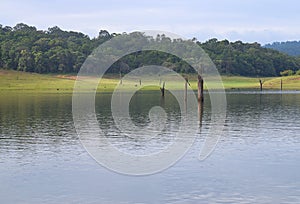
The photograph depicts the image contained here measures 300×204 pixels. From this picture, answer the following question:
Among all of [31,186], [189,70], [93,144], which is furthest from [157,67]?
[31,186]

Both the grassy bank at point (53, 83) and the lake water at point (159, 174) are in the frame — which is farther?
the grassy bank at point (53, 83)

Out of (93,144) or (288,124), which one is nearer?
(93,144)

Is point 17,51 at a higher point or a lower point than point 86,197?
higher

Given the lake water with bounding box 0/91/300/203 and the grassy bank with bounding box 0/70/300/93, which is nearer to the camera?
the lake water with bounding box 0/91/300/203

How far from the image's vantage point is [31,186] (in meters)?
25.8

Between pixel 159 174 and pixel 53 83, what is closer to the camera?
pixel 159 174

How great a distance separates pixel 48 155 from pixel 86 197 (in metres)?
10.3

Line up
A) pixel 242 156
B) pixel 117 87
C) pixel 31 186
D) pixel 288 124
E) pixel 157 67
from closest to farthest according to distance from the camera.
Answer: pixel 31 186 → pixel 242 156 → pixel 288 124 → pixel 117 87 → pixel 157 67

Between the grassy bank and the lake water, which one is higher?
the grassy bank

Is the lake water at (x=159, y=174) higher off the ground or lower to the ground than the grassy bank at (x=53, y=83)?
lower

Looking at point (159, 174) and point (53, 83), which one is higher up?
point (53, 83)

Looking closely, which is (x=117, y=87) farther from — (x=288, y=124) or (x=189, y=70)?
(x=288, y=124)

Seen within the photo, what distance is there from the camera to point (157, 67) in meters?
188

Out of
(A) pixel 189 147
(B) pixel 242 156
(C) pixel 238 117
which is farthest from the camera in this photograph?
(C) pixel 238 117
